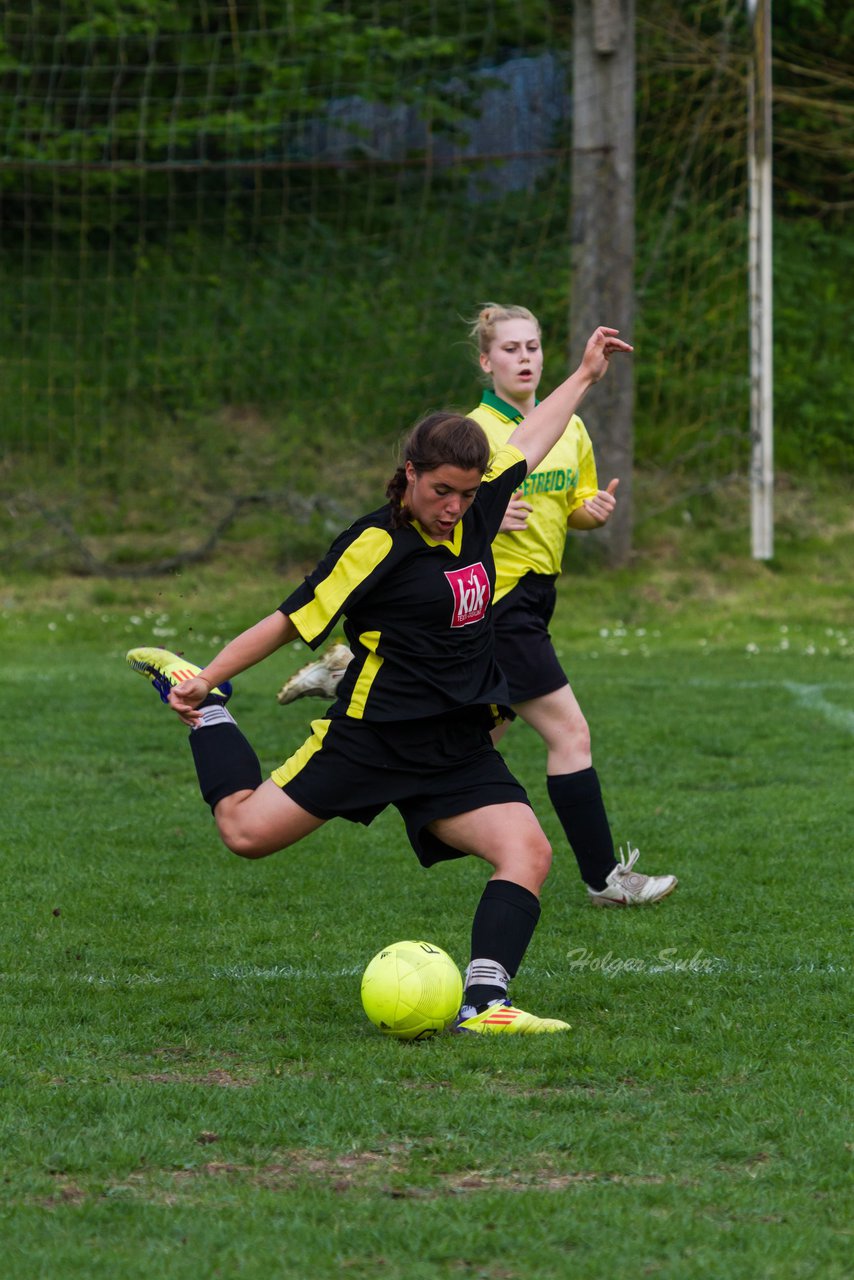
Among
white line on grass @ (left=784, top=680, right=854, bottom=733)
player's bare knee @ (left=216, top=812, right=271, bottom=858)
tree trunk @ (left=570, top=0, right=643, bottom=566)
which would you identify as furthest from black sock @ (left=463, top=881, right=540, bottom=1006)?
tree trunk @ (left=570, top=0, right=643, bottom=566)

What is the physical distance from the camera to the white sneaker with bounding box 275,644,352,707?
17.5 ft

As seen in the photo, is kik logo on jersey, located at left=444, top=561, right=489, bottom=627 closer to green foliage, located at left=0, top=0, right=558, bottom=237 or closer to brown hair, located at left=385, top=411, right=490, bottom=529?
brown hair, located at left=385, top=411, right=490, bottom=529

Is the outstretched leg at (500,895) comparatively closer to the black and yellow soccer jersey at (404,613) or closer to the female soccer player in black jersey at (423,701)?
the female soccer player in black jersey at (423,701)

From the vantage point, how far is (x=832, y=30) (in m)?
16.5

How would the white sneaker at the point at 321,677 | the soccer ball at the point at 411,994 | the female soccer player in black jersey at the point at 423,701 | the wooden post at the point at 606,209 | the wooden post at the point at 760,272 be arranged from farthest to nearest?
the wooden post at the point at 760,272 < the wooden post at the point at 606,209 < the white sneaker at the point at 321,677 < the female soccer player in black jersey at the point at 423,701 < the soccer ball at the point at 411,994

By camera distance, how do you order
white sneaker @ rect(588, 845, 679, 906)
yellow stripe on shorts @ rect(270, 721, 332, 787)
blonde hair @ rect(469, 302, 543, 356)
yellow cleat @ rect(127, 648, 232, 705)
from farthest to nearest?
blonde hair @ rect(469, 302, 543, 356)
white sneaker @ rect(588, 845, 679, 906)
yellow cleat @ rect(127, 648, 232, 705)
yellow stripe on shorts @ rect(270, 721, 332, 787)

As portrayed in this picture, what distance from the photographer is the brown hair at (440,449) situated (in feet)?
13.4

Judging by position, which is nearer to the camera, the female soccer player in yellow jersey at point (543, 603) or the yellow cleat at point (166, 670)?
the yellow cleat at point (166, 670)

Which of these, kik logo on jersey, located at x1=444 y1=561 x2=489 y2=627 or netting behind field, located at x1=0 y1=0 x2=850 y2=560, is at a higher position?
netting behind field, located at x1=0 y1=0 x2=850 y2=560

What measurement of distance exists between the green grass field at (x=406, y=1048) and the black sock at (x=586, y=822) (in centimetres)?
13

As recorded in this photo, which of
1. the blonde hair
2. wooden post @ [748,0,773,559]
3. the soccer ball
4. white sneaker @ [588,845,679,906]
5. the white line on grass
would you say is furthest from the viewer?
wooden post @ [748,0,773,559]

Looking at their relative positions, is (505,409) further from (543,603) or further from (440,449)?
(440,449)

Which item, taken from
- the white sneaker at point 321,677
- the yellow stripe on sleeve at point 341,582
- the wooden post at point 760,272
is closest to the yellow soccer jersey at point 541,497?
the white sneaker at point 321,677

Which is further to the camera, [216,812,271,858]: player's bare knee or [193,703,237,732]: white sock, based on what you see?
[193,703,237,732]: white sock
